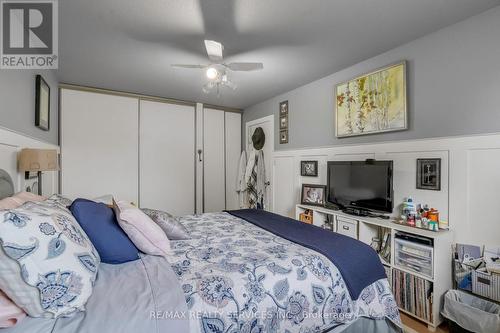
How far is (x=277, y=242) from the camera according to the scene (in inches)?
66.1

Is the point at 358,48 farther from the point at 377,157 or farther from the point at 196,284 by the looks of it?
the point at 196,284

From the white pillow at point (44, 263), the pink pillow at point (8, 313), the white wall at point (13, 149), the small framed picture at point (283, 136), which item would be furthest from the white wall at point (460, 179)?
the white wall at point (13, 149)

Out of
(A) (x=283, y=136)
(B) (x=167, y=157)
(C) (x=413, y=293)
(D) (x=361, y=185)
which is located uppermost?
(A) (x=283, y=136)

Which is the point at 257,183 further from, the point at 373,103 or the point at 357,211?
the point at 373,103

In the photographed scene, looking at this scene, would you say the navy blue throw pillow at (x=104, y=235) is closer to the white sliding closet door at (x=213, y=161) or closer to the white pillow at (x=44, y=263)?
the white pillow at (x=44, y=263)

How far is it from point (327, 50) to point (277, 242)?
1966 millimetres

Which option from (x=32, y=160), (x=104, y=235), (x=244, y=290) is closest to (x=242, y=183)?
(x=32, y=160)

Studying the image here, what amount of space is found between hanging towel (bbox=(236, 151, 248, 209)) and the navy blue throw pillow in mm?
3173

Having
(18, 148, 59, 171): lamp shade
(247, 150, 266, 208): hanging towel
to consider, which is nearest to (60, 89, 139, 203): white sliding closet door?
(18, 148, 59, 171): lamp shade

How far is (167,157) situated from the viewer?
13.7ft

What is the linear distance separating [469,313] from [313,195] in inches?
70.9

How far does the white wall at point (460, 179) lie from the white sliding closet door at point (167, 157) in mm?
3045

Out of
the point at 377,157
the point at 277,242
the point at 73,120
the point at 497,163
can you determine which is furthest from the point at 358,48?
the point at 73,120

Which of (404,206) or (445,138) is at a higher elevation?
(445,138)
